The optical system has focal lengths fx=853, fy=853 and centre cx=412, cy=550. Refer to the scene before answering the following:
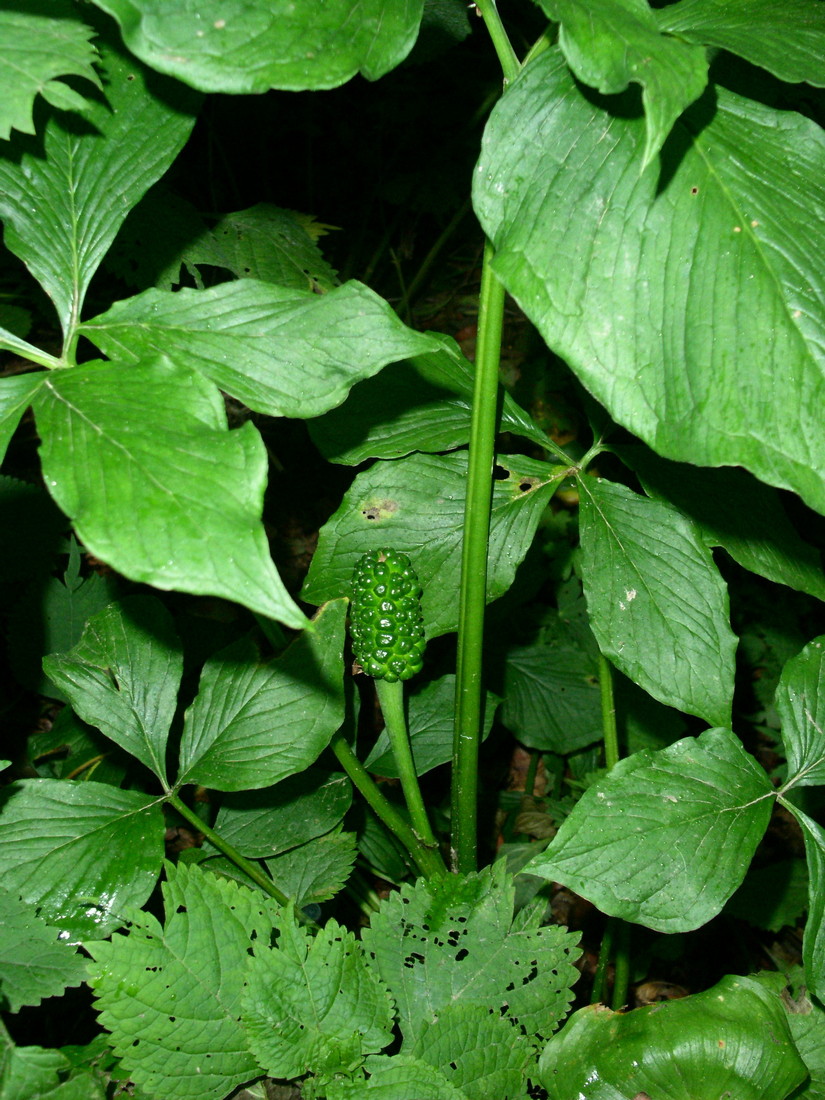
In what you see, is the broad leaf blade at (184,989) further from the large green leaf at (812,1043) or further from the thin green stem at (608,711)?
the large green leaf at (812,1043)

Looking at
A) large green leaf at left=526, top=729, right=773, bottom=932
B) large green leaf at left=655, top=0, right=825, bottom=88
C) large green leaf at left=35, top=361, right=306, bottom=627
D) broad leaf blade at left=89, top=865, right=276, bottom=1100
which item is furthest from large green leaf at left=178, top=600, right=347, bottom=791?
large green leaf at left=655, top=0, right=825, bottom=88

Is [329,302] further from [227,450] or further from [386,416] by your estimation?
[386,416]

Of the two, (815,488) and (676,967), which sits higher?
(815,488)

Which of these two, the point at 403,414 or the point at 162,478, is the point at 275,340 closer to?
the point at 162,478

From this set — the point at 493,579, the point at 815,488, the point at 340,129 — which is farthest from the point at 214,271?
the point at 815,488

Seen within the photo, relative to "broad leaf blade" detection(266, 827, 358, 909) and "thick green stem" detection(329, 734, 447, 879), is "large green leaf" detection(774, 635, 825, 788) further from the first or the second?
"broad leaf blade" detection(266, 827, 358, 909)

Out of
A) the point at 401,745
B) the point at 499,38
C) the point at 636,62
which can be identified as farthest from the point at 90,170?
the point at 401,745
